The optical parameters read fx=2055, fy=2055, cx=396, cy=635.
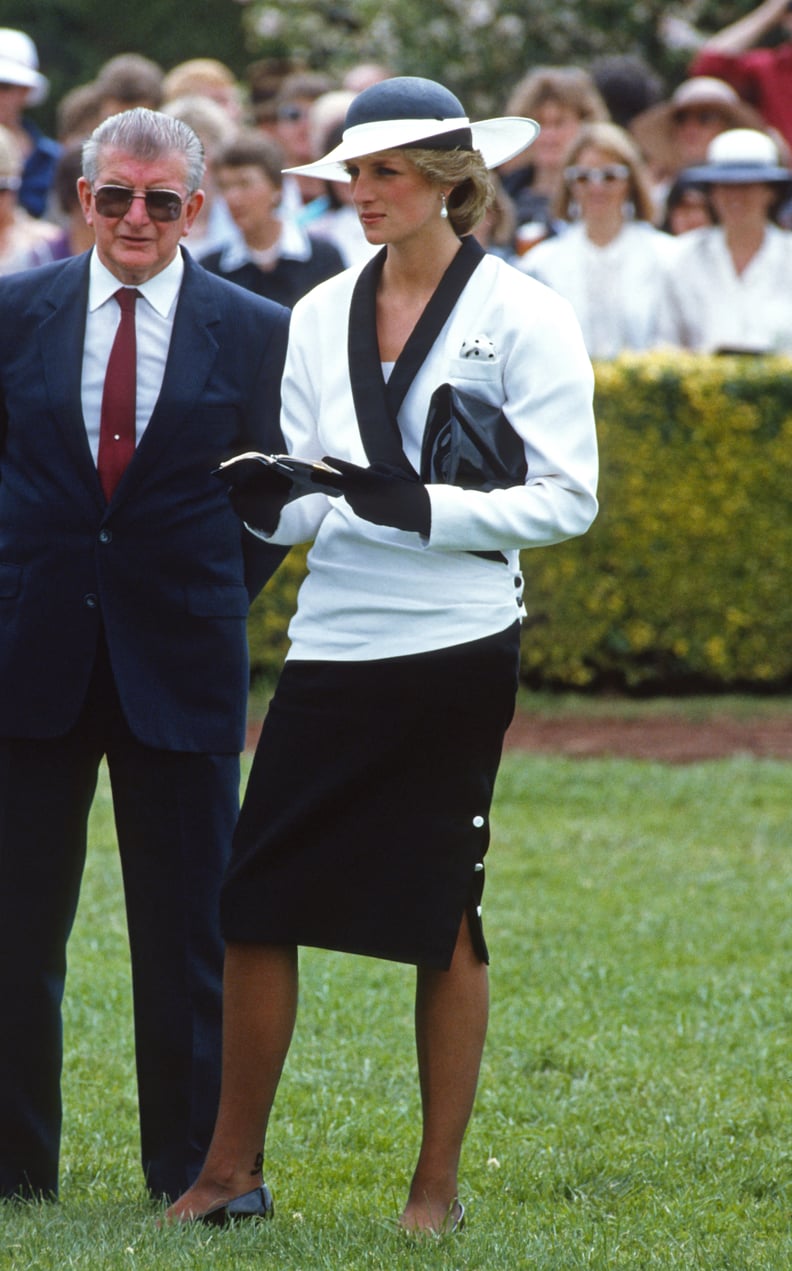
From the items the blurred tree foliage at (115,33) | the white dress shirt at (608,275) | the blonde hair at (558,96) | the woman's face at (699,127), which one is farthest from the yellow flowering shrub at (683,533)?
the blurred tree foliage at (115,33)

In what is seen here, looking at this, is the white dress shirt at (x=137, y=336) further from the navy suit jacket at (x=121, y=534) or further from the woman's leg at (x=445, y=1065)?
the woman's leg at (x=445, y=1065)

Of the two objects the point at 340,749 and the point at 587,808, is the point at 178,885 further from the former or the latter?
the point at 587,808

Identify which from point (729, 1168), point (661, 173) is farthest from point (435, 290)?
point (661, 173)

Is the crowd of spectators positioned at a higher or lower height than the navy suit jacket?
higher

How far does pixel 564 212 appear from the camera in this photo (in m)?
10.5

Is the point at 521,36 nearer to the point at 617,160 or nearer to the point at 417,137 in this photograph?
the point at 617,160

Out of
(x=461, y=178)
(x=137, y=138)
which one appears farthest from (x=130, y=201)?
(x=461, y=178)

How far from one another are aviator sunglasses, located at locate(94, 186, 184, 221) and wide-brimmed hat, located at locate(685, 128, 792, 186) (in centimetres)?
655

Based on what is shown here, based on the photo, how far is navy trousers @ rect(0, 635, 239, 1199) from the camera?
170 inches

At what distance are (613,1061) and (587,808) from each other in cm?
304

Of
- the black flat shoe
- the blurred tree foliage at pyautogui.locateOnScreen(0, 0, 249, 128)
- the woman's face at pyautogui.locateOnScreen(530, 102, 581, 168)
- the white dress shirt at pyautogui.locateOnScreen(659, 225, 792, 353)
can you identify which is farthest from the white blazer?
the blurred tree foliage at pyautogui.locateOnScreen(0, 0, 249, 128)

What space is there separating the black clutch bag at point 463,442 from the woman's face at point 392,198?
1.10 feet

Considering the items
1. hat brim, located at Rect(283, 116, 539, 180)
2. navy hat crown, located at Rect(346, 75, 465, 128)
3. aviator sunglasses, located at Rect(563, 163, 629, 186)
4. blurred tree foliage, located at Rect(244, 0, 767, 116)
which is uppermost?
blurred tree foliage, located at Rect(244, 0, 767, 116)

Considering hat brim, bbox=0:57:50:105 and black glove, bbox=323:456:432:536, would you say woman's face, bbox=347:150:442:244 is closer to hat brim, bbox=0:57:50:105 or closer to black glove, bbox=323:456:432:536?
black glove, bbox=323:456:432:536
